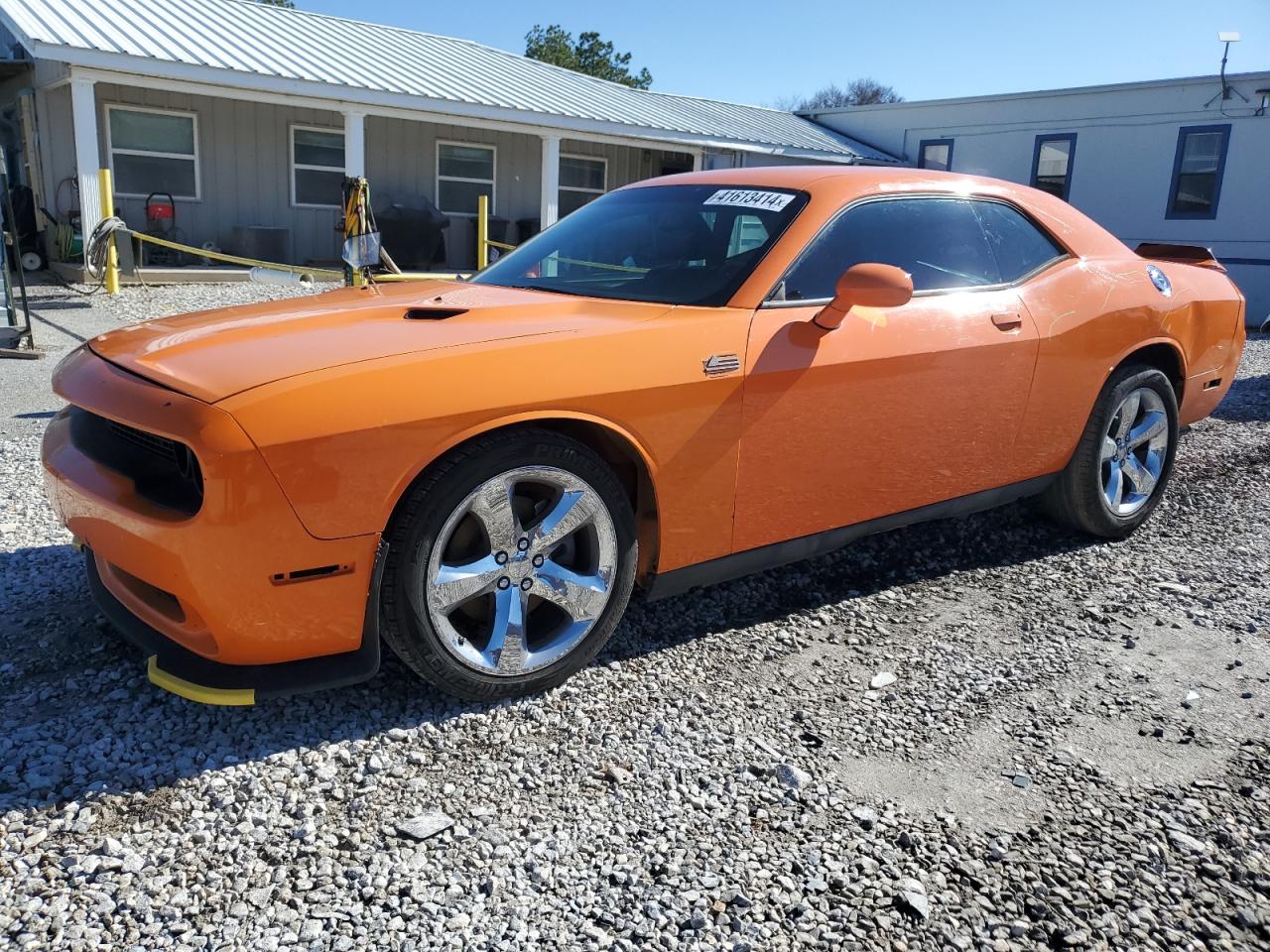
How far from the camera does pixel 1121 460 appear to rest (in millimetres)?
4559

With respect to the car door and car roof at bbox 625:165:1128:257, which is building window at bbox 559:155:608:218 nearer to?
car roof at bbox 625:165:1128:257

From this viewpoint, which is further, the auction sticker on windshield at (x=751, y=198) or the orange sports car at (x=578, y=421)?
the auction sticker on windshield at (x=751, y=198)

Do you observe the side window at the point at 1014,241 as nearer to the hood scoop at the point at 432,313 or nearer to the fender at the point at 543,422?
the fender at the point at 543,422

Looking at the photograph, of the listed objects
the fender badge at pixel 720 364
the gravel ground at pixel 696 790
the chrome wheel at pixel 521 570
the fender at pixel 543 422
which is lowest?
the gravel ground at pixel 696 790

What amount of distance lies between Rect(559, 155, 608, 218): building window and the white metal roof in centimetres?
133

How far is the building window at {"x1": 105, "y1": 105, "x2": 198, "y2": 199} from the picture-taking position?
49.3 ft

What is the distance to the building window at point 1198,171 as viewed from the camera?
16797 millimetres

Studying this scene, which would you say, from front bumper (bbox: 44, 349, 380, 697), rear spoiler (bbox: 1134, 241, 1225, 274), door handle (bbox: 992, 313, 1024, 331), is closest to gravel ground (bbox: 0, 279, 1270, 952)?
front bumper (bbox: 44, 349, 380, 697)

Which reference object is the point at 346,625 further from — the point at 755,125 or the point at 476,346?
the point at 755,125

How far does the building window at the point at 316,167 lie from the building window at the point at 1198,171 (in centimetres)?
1415

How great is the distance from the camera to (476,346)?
2752 millimetres

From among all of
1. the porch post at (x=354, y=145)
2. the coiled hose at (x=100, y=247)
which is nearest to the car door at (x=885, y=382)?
the coiled hose at (x=100, y=247)

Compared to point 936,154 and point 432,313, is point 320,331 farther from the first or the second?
point 936,154

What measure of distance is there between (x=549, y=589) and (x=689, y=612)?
89 centimetres
